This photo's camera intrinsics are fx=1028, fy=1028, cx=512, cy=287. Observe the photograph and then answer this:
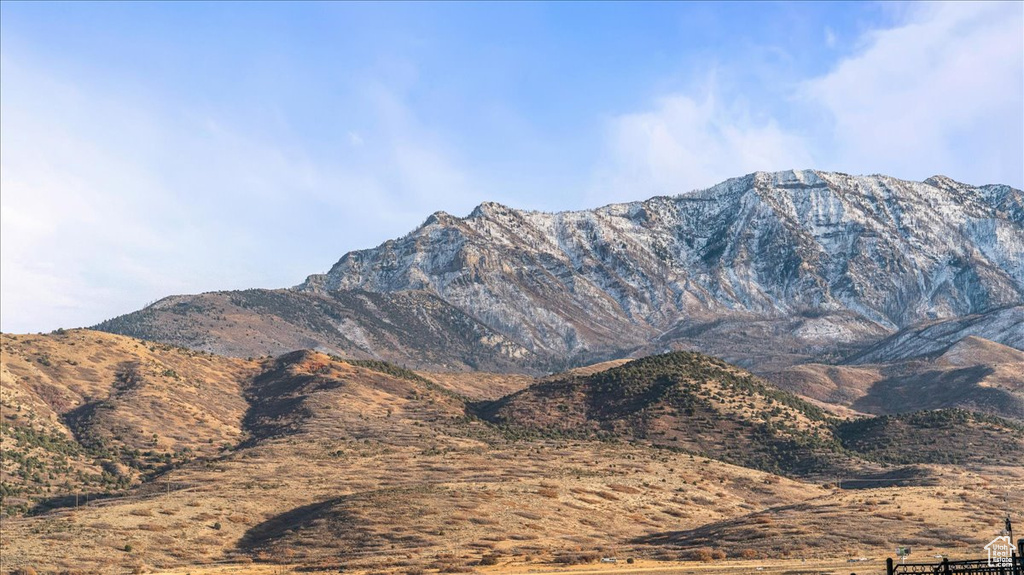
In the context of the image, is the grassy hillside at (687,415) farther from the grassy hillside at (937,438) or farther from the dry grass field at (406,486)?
the grassy hillside at (937,438)

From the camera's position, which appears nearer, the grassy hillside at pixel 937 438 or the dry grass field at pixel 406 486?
the dry grass field at pixel 406 486

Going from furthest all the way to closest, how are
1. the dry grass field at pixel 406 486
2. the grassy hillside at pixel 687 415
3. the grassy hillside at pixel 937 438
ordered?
the grassy hillside at pixel 687 415
the grassy hillside at pixel 937 438
the dry grass field at pixel 406 486

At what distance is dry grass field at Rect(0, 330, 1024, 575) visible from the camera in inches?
3366

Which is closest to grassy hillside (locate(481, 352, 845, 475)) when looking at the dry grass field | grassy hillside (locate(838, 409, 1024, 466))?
the dry grass field

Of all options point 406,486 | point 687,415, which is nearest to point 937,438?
point 687,415

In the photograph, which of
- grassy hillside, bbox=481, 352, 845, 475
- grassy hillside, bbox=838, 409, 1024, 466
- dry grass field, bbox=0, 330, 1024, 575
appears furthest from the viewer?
grassy hillside, bbox=481, 352, 845, 475

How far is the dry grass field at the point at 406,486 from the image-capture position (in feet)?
281

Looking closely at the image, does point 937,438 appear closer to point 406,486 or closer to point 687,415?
point 687,415

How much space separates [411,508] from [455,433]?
64.2 metres

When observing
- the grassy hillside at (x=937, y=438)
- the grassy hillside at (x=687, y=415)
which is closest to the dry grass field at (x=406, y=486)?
the grassy hillside at (x=687, y=415)

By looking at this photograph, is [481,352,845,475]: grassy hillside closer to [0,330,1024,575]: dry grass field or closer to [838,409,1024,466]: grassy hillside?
[0,330,1024,575]: dry grass field

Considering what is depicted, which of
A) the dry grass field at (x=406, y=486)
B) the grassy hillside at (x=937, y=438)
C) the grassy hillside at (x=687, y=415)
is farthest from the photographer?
the grassy hillside at (x=687, y=415)

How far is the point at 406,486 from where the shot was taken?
120m

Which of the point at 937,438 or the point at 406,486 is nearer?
the point at 406,486
